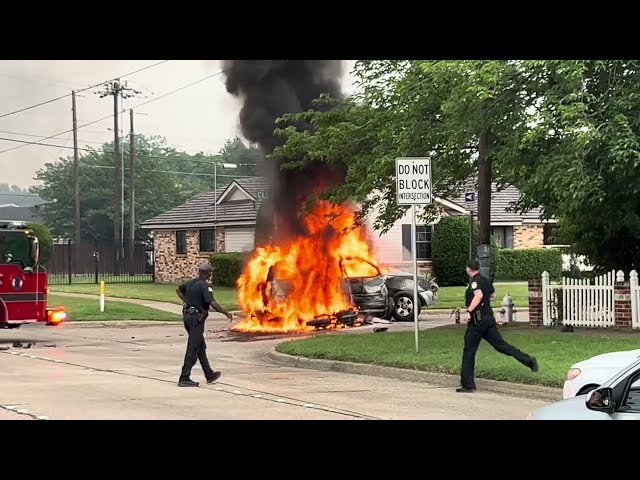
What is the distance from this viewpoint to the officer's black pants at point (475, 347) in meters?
12.9

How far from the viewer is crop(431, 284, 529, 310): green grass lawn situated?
31177 mm

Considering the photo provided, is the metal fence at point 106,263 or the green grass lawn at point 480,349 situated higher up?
the metal fence at point 106,263

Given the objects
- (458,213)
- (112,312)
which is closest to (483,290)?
(112,312)

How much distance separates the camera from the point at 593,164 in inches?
672

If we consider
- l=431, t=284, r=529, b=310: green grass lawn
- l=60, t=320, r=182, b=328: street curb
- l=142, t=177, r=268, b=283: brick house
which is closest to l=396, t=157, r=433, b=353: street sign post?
l=60, t=320, r=182, b=328: street curb

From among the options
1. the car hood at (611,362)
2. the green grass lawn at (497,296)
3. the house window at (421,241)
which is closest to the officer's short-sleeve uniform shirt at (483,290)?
the car hood at (611,362)

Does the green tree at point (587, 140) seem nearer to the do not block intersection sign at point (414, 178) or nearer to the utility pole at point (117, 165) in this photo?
the do not block intersection sign at point (414, 178)

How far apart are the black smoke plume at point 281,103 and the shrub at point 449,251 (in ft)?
53.9

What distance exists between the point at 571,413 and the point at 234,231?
3840 cm

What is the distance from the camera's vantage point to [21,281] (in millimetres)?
20688

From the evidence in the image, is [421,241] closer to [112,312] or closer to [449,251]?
[449,251]
